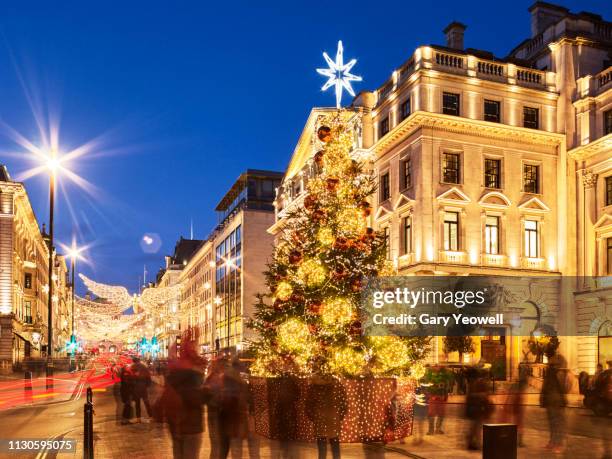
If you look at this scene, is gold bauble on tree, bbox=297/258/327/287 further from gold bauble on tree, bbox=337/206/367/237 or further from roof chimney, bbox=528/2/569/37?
roof chimney, bbox=528/2/569/37

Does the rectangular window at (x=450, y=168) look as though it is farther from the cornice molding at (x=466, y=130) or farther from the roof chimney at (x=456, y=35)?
the roof chimney at (x=456, y=35)

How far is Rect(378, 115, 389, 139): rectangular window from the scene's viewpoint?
43438 millimetres

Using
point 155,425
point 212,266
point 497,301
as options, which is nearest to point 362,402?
point 155,425

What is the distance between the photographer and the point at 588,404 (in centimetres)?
2461

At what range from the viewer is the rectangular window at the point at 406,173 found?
132 feet

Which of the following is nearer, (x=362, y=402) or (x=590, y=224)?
(x=362, y=402)

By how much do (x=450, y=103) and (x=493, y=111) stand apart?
297cm

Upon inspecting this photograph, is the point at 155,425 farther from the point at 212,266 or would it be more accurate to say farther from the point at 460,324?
the point at 212,266

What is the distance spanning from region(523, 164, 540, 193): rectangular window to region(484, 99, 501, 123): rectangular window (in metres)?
3.34

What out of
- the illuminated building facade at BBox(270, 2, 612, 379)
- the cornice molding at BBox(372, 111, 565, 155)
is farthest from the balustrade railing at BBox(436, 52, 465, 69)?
the cornice molding at BBox(372, 111, 565, 155)

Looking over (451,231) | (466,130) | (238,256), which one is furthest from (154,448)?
(238,256)

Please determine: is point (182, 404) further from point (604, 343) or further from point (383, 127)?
point (383, 127)

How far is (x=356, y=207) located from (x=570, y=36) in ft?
99.8

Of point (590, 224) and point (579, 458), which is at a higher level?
point (590, 224)
